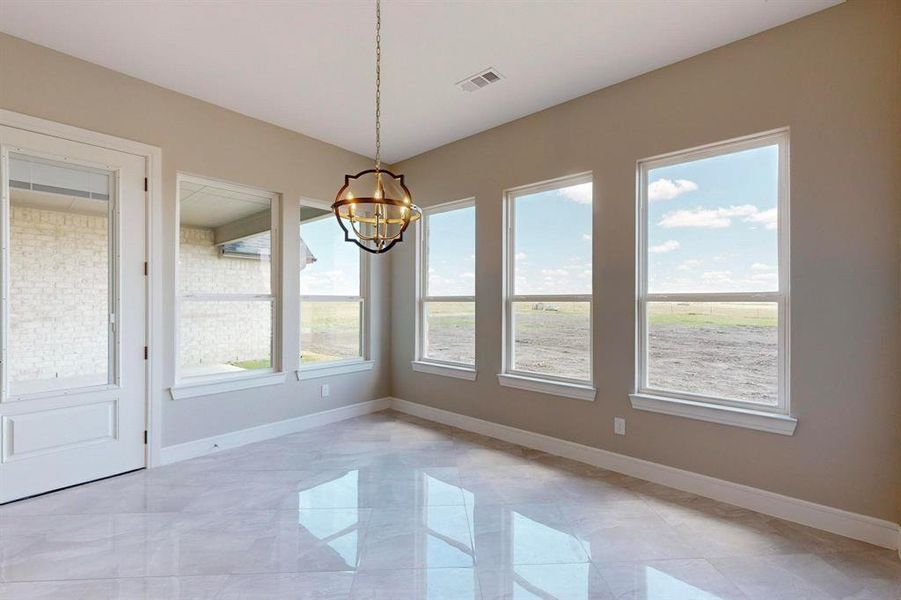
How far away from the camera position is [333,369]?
462 cm

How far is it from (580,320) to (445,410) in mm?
1835

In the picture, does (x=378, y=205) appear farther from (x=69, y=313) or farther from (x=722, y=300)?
(x=69, y=313)

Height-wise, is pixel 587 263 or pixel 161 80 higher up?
pixel 161 80

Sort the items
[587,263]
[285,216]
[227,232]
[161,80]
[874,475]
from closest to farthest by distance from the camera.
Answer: [874,475], [161,80], [587,263], [227,232], [285,216]

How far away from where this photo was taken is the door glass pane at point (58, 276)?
279 cm

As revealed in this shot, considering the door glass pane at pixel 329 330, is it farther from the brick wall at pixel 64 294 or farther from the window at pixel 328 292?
the brick wall at pixel 64 294

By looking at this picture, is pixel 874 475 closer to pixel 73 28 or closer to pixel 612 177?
pixel 612 177

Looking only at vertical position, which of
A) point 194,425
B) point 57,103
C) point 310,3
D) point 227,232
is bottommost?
point 194,425

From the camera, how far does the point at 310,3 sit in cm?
241

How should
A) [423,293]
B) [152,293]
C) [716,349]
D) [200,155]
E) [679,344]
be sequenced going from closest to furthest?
[716,349] < [679,344] < [152,293] < [200,155] < [423,293]

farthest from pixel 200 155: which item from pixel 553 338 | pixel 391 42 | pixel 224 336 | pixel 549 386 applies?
pixel 549 386

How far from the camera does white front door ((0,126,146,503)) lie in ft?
9.05

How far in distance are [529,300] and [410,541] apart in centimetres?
230

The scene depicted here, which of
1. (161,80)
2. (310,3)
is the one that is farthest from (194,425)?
(310,3)
